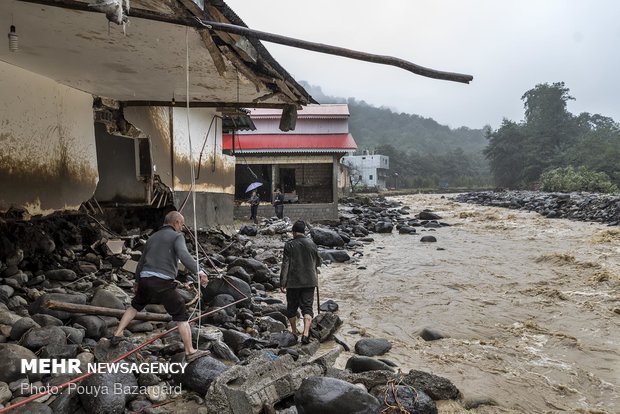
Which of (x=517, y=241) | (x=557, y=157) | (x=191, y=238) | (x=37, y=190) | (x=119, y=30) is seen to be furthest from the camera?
(x=557, y=157)

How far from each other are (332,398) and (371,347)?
2.69 metres

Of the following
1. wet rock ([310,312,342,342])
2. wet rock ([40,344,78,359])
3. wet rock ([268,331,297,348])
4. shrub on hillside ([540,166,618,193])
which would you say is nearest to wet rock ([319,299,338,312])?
wet rock ([310,312,342,342])

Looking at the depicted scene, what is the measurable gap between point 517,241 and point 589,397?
14427mm

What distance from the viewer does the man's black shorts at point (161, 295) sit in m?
4.62

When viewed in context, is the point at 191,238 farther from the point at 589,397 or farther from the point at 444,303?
the point at 589,397

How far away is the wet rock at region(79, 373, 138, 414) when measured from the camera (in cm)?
367

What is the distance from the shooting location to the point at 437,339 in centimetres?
710

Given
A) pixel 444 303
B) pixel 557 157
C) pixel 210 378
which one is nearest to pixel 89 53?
pixel 210 378

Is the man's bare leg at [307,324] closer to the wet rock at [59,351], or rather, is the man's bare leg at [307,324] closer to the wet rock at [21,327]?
the wet rock at [59,351]

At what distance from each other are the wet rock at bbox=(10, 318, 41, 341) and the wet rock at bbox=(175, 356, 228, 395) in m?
1.64

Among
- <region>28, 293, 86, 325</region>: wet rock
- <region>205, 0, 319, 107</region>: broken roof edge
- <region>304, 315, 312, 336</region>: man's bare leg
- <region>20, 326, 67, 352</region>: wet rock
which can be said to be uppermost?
<region>205, 0, 319, 107</region>: broken roof edge

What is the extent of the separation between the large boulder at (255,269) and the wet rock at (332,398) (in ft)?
18.7

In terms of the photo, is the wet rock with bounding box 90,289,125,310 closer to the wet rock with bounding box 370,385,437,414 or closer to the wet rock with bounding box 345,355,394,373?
the wet rock with bounding box 345,355,394,373

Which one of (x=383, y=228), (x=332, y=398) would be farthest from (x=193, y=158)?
(x=383, y=228)
